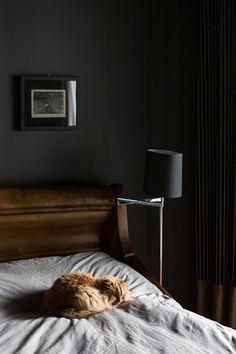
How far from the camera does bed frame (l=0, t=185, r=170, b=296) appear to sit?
8.61 feet

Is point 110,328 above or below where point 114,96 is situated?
below

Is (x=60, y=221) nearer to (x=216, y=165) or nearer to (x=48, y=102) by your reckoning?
(x=48, y=102)

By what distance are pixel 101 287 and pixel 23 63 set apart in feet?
3.97

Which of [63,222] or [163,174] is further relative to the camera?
[63,222]

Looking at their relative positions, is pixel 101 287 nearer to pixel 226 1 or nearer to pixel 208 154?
pixel 208 154

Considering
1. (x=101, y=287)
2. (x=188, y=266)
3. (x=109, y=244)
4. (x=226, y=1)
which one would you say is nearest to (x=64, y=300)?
(x=101, y=287)

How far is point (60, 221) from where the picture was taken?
271cm

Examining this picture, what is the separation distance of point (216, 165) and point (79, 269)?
3.22ft

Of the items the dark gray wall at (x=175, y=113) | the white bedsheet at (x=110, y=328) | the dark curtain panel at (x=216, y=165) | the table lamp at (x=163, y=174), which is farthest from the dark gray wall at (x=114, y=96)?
the white bedsheet at (x=110, y=328)

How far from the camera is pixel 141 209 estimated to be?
3053mm

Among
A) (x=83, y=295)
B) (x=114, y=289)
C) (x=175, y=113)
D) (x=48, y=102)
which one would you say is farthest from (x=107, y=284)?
(x=175, y=113)

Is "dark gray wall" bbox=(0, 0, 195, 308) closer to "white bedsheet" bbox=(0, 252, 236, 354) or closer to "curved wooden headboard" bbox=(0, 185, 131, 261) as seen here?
"curved wooden headboard" bbox=(0, 185, 131, 261)

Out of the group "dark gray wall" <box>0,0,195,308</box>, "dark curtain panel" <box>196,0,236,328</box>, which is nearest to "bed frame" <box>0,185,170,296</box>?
"dark gray wall" <box>0,0,195,308</box>

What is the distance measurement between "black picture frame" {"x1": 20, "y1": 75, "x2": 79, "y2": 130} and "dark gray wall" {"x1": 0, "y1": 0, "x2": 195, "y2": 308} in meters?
0.04
